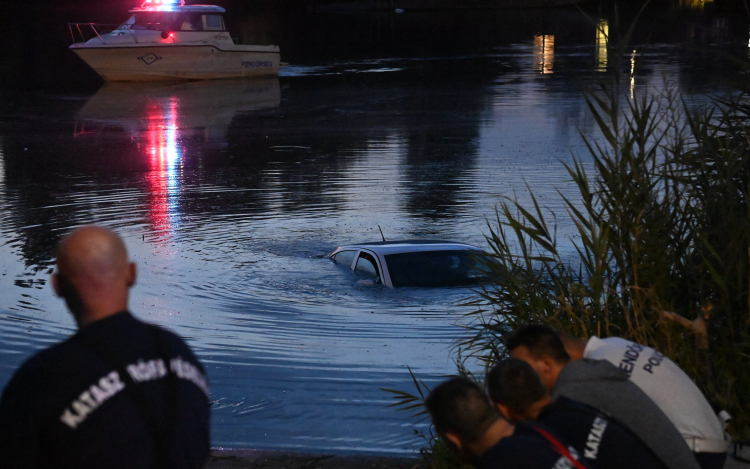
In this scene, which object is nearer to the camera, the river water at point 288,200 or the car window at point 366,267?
the river water at point 288,200

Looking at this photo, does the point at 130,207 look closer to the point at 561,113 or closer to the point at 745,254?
the point at 745,254

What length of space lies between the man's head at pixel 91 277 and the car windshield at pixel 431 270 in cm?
838

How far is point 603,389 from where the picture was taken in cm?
429

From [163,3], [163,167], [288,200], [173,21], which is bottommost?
[288,200]

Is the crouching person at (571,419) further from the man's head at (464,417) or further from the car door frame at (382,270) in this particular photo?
the car door frame at (382,270)

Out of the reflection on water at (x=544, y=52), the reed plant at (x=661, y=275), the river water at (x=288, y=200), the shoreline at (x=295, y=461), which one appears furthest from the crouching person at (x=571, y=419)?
the reflection on water at (x=544, y=52)

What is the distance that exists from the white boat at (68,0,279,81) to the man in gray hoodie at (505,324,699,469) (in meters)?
33.1

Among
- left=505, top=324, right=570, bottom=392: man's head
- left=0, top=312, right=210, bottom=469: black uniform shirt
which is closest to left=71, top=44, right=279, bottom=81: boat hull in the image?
left=505, top=324, right=570, bottom=392: man's head

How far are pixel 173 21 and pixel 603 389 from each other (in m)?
34.9

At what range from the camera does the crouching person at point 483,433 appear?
3211 mm

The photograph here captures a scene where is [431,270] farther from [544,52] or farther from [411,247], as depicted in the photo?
[544,52]

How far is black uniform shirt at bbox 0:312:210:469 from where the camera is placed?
110 inches

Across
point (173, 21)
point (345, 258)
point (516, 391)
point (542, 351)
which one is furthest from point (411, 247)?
point (173, 21)

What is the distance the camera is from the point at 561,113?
82.6ft
